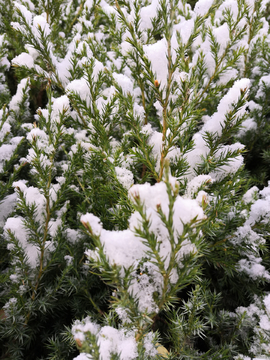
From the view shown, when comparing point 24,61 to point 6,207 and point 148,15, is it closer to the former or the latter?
point 148,15

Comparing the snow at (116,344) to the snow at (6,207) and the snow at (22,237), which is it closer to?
the snow at (22,237)

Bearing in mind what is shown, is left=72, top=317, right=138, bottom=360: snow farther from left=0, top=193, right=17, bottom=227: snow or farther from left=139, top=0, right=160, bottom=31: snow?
left=139, top=0, right=160, bottom=31: snow

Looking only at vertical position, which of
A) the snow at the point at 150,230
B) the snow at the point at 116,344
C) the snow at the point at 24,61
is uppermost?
the snow at the point at 24,61

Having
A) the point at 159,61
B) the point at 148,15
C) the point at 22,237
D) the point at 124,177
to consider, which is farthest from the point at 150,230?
the point at 148,15

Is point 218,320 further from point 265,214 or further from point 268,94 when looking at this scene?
point 268,94

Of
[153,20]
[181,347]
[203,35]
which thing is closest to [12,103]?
[153,20]

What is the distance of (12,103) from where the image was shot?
231 centimetres

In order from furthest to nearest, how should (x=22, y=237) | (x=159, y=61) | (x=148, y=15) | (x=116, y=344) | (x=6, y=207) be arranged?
(x=6, y=207)
(x=148, y=15)
(x=22, y=237)
(x=159, y=61)
(x=116, y=344)

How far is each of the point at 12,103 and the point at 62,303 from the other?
1.83 metres

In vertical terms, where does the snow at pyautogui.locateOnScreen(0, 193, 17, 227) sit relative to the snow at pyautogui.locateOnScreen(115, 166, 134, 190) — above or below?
below

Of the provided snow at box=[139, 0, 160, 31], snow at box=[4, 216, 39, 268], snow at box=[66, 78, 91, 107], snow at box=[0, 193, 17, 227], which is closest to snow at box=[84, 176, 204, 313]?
snow at box=[4, 216, 39, 268]

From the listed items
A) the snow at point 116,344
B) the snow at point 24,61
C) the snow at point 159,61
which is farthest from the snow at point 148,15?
the snow at point 116,344

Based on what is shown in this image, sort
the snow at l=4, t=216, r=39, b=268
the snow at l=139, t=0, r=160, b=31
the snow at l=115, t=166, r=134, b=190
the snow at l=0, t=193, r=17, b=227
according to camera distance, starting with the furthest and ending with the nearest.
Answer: the snow at l=0, t=193, r=17, b=227 → the snow at l=139, t=0, r=160, b=31 → the snow at l=4, t=216, r=39, b=268 → the snow at l=115, t=166, r=134, b=190

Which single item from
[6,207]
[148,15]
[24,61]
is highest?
[148,15]
